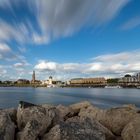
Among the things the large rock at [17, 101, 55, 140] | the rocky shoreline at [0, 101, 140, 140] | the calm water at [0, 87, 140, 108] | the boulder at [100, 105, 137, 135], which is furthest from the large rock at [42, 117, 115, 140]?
the calm water at [0, 87, 140, 108]

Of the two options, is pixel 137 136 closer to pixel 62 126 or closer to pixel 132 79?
pixel 62 126

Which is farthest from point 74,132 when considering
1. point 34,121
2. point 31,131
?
point 34,121

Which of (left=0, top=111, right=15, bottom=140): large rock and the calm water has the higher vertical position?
(left=0, top=111, right=15, bottom=140): large rock

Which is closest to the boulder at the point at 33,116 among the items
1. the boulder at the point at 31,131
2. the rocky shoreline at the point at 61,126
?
the rocky shoreline at the point at 61,126

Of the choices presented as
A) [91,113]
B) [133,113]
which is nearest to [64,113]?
[91,113]

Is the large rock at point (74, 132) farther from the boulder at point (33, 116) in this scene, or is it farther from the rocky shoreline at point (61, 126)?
the boulder at point (33, 116)

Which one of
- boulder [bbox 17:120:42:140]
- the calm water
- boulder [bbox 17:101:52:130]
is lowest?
the calm water

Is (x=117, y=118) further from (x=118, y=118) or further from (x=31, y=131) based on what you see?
(x=31, y=131)

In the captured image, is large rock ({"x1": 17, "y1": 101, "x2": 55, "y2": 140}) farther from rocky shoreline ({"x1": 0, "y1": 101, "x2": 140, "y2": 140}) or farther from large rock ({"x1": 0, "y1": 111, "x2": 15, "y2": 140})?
large rock ({"x1": 0, "y1": 111, "x2": 15, "y2": 140})

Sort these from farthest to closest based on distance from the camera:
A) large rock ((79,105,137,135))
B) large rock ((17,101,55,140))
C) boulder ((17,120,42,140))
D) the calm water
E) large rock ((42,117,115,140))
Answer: the calm water → large rock ((79,105,137,135)) → large rock ((17,101,55,140)) → boulder ((17,120,42,140)) → large rock ((42,117,115,140))

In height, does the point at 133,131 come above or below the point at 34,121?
below

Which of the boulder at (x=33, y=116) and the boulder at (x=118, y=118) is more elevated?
the boulder at (x=33, y=116)

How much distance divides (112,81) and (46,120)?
629ft

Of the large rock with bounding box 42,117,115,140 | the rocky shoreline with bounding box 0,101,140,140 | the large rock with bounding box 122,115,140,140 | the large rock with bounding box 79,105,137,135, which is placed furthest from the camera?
the large rock with bounding box 79,105,137,135
